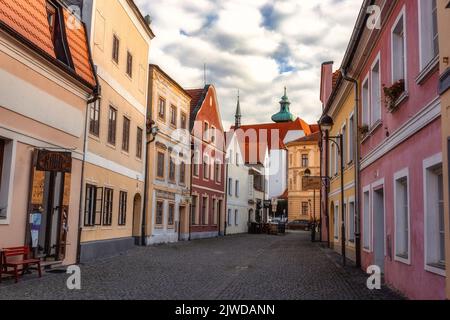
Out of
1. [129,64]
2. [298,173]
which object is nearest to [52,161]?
[129,64]

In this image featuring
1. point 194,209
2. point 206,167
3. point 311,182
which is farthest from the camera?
point 206,167

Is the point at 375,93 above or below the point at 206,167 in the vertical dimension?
below

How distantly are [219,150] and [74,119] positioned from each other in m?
23.6

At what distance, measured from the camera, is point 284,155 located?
7438 centimetres

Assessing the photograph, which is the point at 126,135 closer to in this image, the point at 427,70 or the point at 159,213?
the point at 159,213

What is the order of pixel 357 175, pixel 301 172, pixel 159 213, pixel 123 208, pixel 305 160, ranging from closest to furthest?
pixel 357 175
pixel 123 208
pixel 159 213
pixel 301 172
pixel 305 160

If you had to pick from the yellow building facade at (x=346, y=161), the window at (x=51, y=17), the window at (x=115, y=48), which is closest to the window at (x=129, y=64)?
the window at (x=115, y=48)

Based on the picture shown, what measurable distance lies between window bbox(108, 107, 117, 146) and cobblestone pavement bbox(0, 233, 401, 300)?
14.0ft

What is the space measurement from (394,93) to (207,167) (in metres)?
25.5

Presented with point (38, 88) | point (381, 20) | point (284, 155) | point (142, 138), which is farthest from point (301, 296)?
point (284, 155)

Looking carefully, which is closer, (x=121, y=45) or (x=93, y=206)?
(x=93, y=206)

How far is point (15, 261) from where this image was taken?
37.4ft

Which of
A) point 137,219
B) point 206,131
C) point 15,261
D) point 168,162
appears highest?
point 206,131

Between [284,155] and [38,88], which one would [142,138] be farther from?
[284,155]
